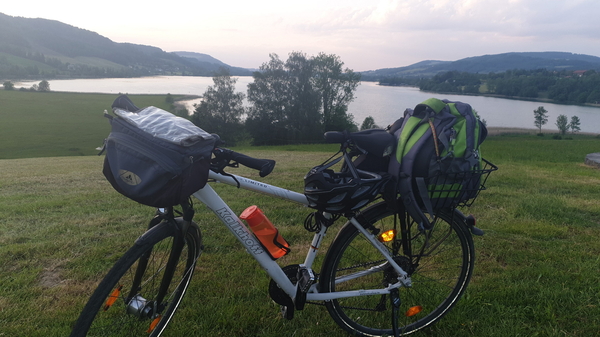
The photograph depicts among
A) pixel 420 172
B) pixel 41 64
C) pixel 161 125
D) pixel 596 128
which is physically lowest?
pixel 596 128

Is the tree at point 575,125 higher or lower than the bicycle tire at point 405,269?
lower

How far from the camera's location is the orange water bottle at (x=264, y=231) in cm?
196

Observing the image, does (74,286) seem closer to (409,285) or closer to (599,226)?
(409,285)

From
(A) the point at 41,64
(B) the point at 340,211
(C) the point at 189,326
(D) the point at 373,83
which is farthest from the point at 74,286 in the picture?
(A) the point at 41,64

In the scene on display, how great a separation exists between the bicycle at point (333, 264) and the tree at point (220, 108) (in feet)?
152

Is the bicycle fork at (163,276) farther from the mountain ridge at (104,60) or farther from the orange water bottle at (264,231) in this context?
the mountain ridge at (104,60)

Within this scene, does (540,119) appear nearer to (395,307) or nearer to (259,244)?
(395,307)

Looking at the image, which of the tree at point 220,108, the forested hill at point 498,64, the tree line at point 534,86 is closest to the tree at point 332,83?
the tree at point 220,108

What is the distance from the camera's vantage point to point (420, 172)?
192 cm

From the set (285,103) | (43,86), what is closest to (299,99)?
(285,103)

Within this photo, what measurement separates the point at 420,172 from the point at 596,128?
6358 centimetres

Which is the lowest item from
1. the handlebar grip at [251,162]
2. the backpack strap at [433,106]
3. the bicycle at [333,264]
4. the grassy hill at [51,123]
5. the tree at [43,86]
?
the grassy hill at [51,123]

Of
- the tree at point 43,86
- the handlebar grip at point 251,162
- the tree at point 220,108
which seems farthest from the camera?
the tree at point 43,86

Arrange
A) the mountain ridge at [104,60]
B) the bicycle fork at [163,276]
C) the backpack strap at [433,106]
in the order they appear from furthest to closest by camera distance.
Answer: the mountain ridge at [104,60], the backpack strap at [433,106], the bicycle fork at [163,276]
